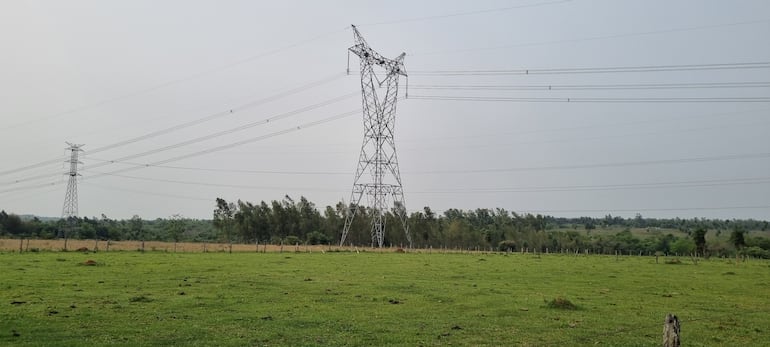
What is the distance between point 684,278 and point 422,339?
3280 centimetres

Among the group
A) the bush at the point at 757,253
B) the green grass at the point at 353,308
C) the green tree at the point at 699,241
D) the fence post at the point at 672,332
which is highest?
the green tree at the point at 699,241

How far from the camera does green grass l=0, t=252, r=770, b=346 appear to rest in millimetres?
17891

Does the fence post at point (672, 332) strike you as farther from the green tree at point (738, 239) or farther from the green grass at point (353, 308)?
the green tree at point (738, 239)

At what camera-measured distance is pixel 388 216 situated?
5153 inches

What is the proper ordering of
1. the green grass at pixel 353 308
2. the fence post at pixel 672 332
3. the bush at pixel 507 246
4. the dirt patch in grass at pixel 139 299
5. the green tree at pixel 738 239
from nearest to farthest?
1. the fence post at pixel 672 332
2. the green grass at pixel 353 308
3. the dirt patch in grass at pixel 139 299
4. the green tree at pixel 738 239
5. the bush at pixel 507 246

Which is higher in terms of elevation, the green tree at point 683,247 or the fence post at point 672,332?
the green tree at point 683,247

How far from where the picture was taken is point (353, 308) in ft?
78.7

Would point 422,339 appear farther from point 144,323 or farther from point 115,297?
point 115,297

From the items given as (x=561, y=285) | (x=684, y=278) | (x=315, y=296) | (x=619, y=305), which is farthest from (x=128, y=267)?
(x=684, y=278)

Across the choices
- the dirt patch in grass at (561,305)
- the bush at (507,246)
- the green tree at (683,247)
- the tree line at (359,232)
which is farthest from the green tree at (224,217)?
the dirt patch in grass at (561,305)

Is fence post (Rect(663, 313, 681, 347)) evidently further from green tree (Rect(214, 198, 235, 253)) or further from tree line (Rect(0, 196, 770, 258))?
green tree (Rect(214, 198, 235, 253))

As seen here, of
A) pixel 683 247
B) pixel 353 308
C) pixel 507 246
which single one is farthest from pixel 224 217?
pixel 353 308

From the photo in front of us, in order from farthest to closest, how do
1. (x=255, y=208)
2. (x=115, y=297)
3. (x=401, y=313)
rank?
(x=255, y=208) → (x=115, y=297) → (x=401, y=313)

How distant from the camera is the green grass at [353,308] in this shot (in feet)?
58.7
